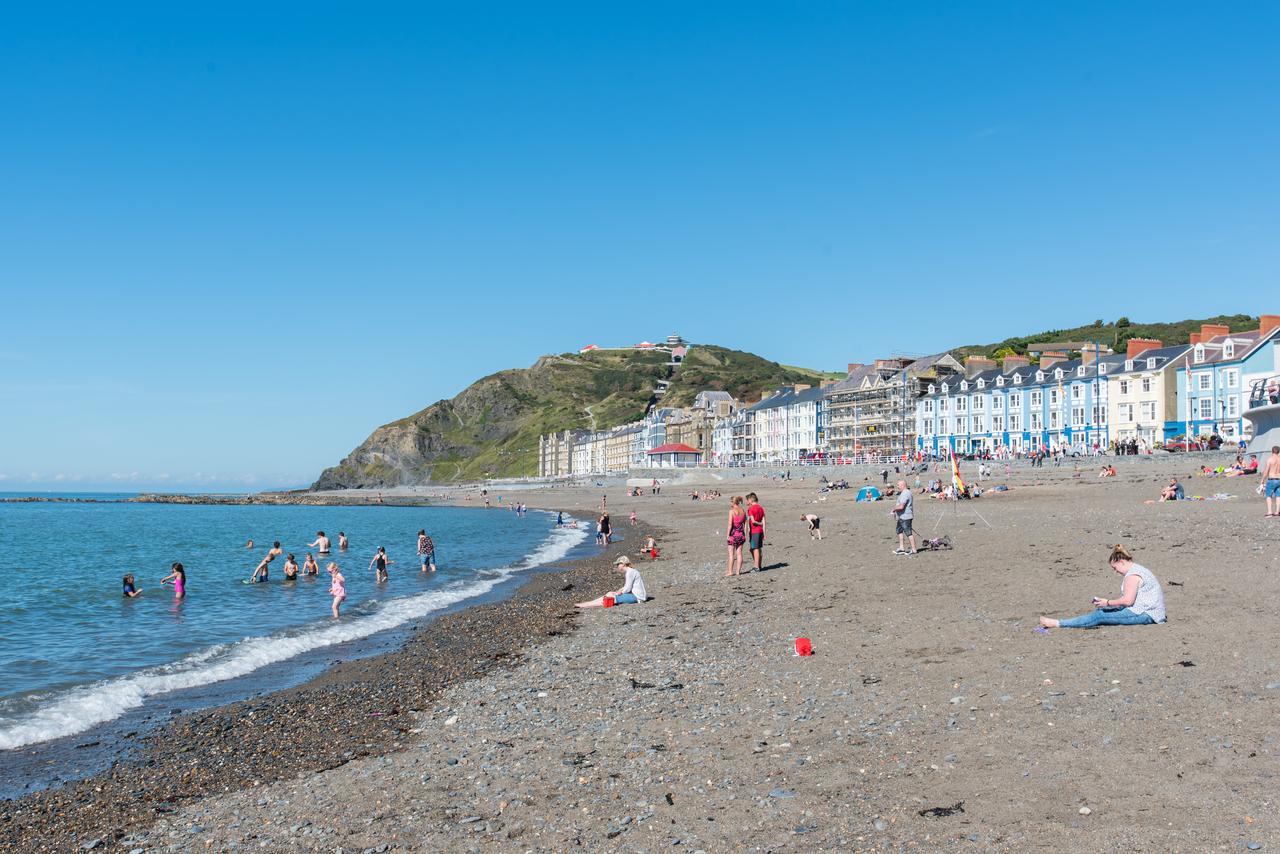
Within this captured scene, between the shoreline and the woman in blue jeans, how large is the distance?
7990mm

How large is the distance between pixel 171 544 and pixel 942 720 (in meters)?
54.6

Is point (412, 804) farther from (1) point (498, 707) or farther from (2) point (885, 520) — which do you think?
(2) point (885, 520)

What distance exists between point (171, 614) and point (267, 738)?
14.0 meters

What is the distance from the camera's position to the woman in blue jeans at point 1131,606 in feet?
34.6

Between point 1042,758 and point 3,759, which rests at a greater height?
point 1042,758

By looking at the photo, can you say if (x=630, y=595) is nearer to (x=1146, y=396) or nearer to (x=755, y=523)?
(x=755, y=523)

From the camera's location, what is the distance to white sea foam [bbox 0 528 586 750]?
1145cm

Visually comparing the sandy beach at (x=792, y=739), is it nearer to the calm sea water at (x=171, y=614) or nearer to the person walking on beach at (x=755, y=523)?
the calm sea water at (x=171, y=614)

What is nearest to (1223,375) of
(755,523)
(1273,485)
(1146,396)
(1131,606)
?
(1146,396)

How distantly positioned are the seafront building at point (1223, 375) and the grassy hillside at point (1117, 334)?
223 feet

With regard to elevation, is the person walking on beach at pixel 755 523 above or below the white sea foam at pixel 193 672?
above

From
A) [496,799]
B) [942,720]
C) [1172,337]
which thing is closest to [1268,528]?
[942,720]

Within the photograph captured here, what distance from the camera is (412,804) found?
7391mm

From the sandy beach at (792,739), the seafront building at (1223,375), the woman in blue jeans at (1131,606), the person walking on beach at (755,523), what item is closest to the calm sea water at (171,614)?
the sandy beach at (792,739)
